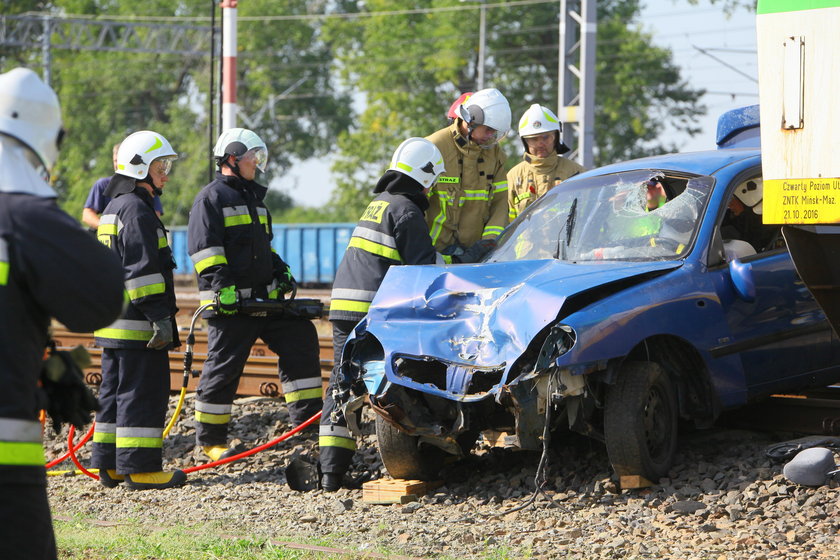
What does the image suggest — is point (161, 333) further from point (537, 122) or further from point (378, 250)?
point (537, 122)

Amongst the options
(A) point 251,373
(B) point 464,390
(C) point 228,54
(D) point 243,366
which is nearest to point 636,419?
(B) point 464,390

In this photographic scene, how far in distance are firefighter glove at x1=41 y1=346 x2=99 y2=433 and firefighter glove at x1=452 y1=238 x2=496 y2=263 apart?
4540 mm

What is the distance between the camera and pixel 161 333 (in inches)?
299

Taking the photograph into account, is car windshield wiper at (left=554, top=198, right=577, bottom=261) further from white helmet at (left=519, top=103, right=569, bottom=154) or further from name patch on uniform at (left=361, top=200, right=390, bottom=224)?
white helmet at (left=519, top=103, right=569, bottom=154)

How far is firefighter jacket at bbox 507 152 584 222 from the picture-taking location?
912cm

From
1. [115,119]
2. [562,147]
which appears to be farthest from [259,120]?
[562,147]

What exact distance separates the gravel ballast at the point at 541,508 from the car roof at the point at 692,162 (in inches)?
66.5

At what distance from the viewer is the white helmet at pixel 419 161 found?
741cm

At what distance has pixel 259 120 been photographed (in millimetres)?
53594

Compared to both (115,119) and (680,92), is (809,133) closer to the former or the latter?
(680,92)

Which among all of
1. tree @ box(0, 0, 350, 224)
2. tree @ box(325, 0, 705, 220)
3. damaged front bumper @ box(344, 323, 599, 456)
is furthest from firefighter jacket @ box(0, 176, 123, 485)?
tree @ box(0, 0, 350, 224)

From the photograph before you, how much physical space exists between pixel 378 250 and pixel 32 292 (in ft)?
14.3

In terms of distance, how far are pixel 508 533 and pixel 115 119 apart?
51.2m

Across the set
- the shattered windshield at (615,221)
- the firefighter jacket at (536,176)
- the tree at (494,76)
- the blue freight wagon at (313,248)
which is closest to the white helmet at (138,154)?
the shattered windshield at (615,221)
